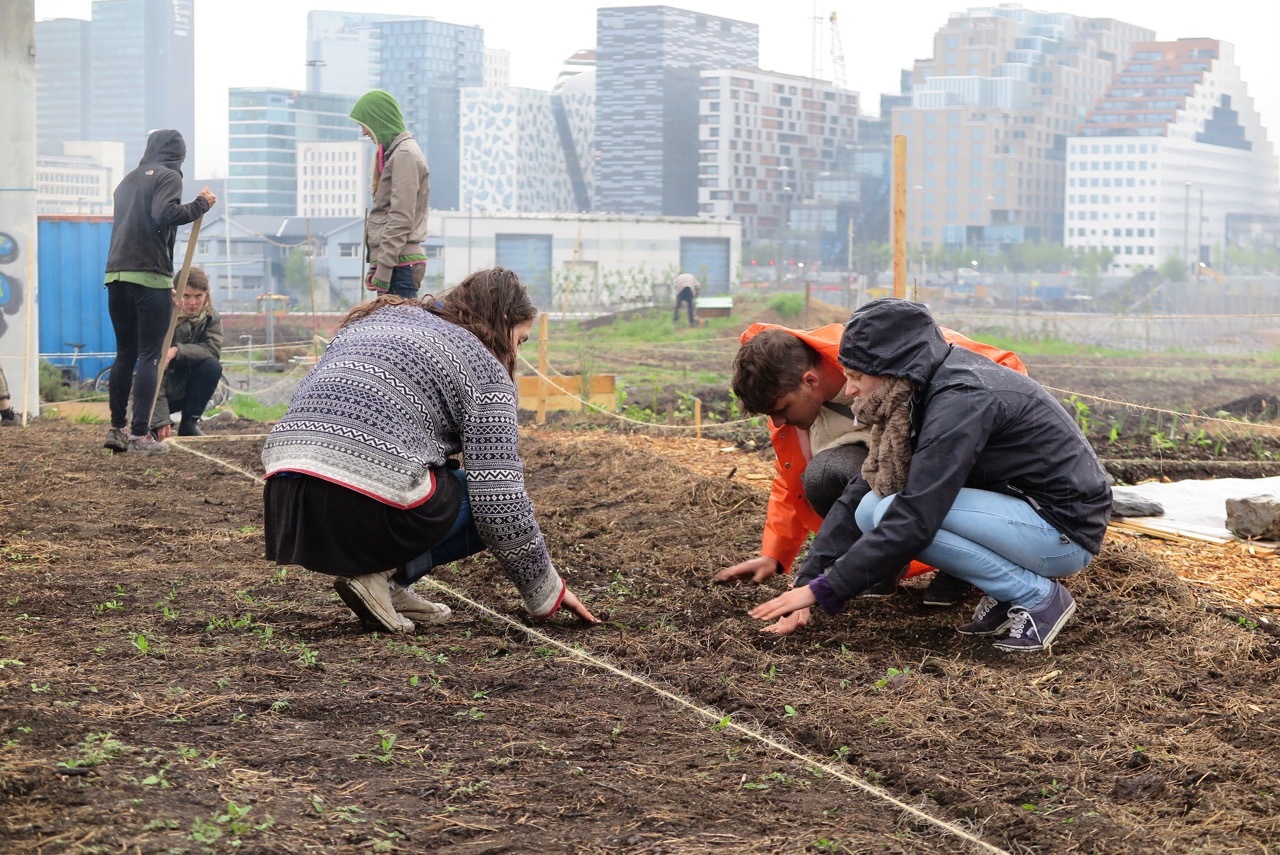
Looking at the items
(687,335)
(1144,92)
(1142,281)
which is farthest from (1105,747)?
(1144,92)

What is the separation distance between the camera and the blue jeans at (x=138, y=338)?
649cm

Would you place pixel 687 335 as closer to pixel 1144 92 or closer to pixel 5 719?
pixel 5 719

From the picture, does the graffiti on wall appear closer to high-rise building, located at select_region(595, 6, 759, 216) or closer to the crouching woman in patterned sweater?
the crouching woman in patterned sweater

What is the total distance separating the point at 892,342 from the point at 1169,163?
274 ft

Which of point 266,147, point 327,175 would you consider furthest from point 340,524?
point 266,147

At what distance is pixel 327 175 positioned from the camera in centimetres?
11025

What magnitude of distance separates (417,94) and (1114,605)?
127943 millimetres

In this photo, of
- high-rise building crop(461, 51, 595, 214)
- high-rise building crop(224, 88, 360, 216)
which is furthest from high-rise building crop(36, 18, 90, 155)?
high-rise building crop(461, 51, 595, 214)

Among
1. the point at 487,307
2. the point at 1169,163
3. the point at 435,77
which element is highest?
the point at 435,77

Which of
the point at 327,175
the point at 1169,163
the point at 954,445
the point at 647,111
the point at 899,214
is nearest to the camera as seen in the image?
the point at 954,445

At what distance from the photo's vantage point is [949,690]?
2924 mm

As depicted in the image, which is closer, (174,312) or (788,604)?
(788,604)

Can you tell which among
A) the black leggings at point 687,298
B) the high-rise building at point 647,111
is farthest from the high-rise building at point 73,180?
the black leggings at point 687,298

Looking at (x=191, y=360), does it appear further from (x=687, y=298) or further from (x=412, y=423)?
(x=687, y=298)
